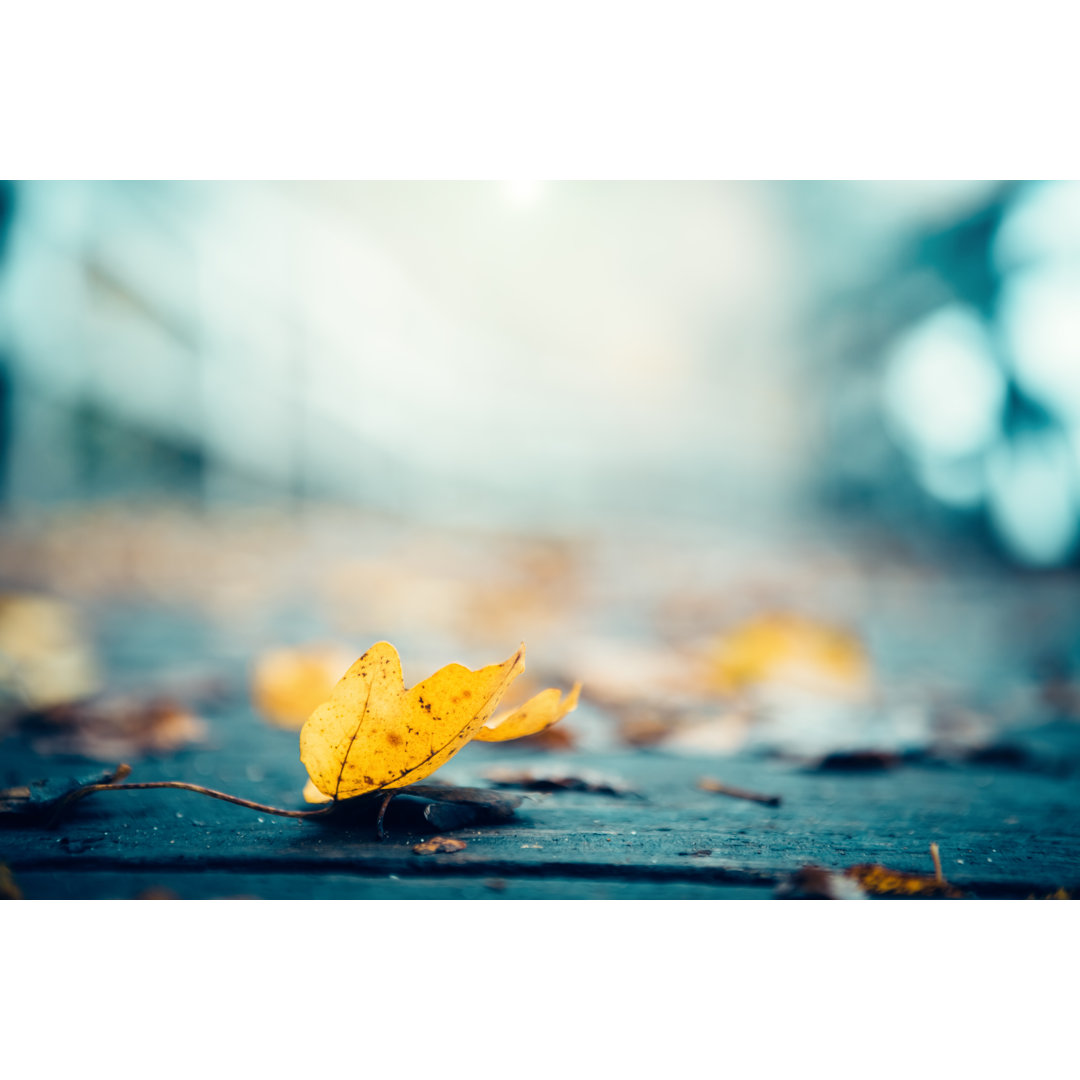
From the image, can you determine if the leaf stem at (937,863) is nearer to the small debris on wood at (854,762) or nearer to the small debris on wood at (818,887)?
the small debris on wood at (818,887)

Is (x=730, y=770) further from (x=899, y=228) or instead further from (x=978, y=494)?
(x=899, y=228)

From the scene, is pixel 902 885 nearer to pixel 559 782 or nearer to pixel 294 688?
pixel 559 782

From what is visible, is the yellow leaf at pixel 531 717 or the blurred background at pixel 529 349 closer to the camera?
the yellow leaf at pixel 531 717

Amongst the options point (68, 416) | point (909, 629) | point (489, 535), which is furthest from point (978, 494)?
point (68, 416)

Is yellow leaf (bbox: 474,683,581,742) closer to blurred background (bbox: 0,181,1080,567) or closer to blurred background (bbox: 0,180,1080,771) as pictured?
blurred background (bbox: 0,180,1080,771)

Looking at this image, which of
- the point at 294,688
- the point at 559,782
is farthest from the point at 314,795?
the point at 294,688

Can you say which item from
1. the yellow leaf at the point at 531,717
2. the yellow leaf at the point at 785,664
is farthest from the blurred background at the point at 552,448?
the yellow leaf at the point at 531,717
